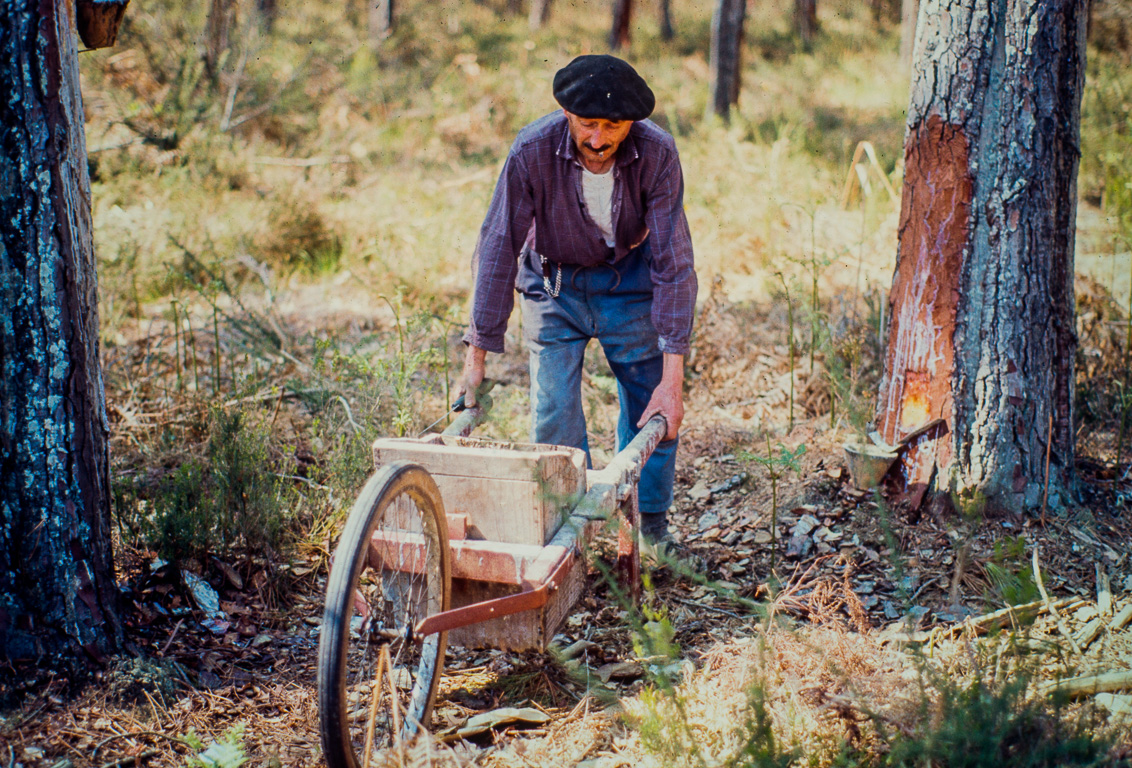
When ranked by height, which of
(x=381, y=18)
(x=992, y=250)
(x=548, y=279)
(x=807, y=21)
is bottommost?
(x=548, y=279)

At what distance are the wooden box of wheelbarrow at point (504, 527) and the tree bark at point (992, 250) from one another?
1793mm

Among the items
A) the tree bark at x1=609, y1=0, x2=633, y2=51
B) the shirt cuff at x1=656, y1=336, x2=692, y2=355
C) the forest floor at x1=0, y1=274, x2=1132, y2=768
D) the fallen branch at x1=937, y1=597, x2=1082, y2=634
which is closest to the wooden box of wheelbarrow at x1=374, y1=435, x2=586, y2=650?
the forest floor at x1=0, y1=274, x2=1132, y2=768

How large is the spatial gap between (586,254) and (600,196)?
→ 220mm

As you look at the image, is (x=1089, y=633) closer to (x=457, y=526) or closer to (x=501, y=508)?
(x=501, y=508)

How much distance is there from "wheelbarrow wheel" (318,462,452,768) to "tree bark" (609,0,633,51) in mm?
18721

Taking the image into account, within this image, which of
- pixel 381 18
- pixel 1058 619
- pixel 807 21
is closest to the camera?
pixel 1058 619

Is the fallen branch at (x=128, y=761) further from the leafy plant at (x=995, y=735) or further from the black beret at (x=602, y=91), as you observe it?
the black beret at (x=602, y=91)

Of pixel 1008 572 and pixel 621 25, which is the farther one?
pixel 621 25

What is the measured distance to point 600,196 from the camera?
329 centimetres

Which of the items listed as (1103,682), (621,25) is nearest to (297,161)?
(1103,682)

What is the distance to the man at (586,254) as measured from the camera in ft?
10.3

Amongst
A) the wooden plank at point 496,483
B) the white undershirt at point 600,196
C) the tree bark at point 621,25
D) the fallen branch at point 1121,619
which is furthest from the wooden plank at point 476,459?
the tree bark at point 621,25

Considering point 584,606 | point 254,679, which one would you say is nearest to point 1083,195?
point 584,606

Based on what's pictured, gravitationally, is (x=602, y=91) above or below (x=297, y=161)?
below
